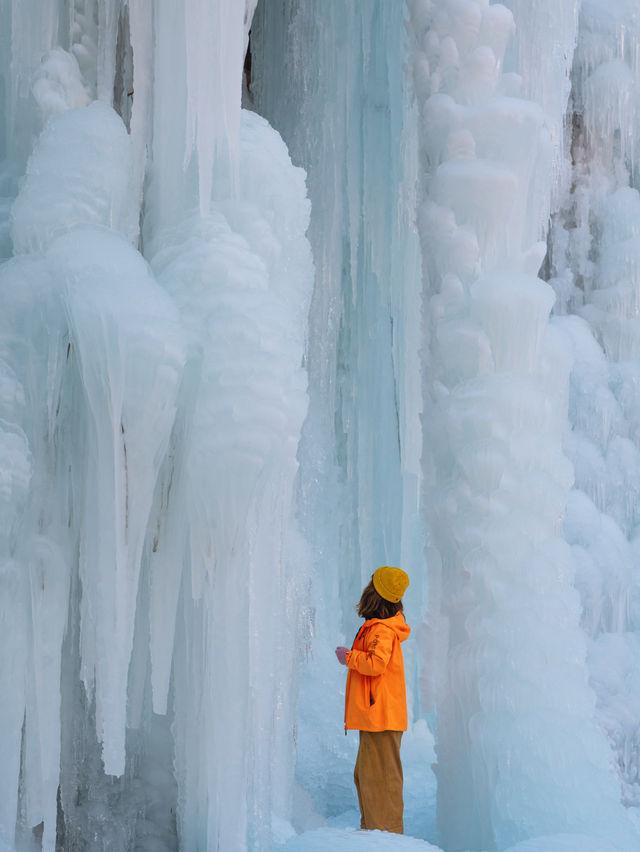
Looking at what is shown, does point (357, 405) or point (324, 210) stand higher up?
point (324, 210)

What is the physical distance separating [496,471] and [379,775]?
130 centimetres

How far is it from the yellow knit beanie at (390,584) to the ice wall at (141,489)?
364 millimetres

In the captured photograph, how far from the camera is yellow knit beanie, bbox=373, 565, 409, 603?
393 centimetres

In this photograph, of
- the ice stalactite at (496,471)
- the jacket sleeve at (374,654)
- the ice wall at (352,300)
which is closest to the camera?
the jacket sleeve at (374,654)

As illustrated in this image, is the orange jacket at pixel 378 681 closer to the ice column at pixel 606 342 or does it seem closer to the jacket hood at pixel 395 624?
the jacket hood at pixel 395 624

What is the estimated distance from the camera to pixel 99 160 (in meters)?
3.80

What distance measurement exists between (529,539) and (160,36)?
2.44 metres

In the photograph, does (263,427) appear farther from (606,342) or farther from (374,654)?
(606,342)

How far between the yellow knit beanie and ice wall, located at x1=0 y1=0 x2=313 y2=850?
0.36 m

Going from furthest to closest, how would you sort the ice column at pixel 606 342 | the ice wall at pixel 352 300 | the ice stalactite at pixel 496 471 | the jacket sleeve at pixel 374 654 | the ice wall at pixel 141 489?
the ice column at pixel 606 342, the ice wall at pixel 352 300, the ice stalactite at pixel 496 471, the jacket sleeve at pixel 374 654, the ice wall at pixel 141 489

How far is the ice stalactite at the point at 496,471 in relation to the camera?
418 cm

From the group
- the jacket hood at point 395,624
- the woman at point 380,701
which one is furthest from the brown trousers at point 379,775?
the jacket hood at point 395,624

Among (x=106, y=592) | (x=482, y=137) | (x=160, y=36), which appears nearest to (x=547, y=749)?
(x=106, y=592)

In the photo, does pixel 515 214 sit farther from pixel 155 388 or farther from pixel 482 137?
pixel 155 388
